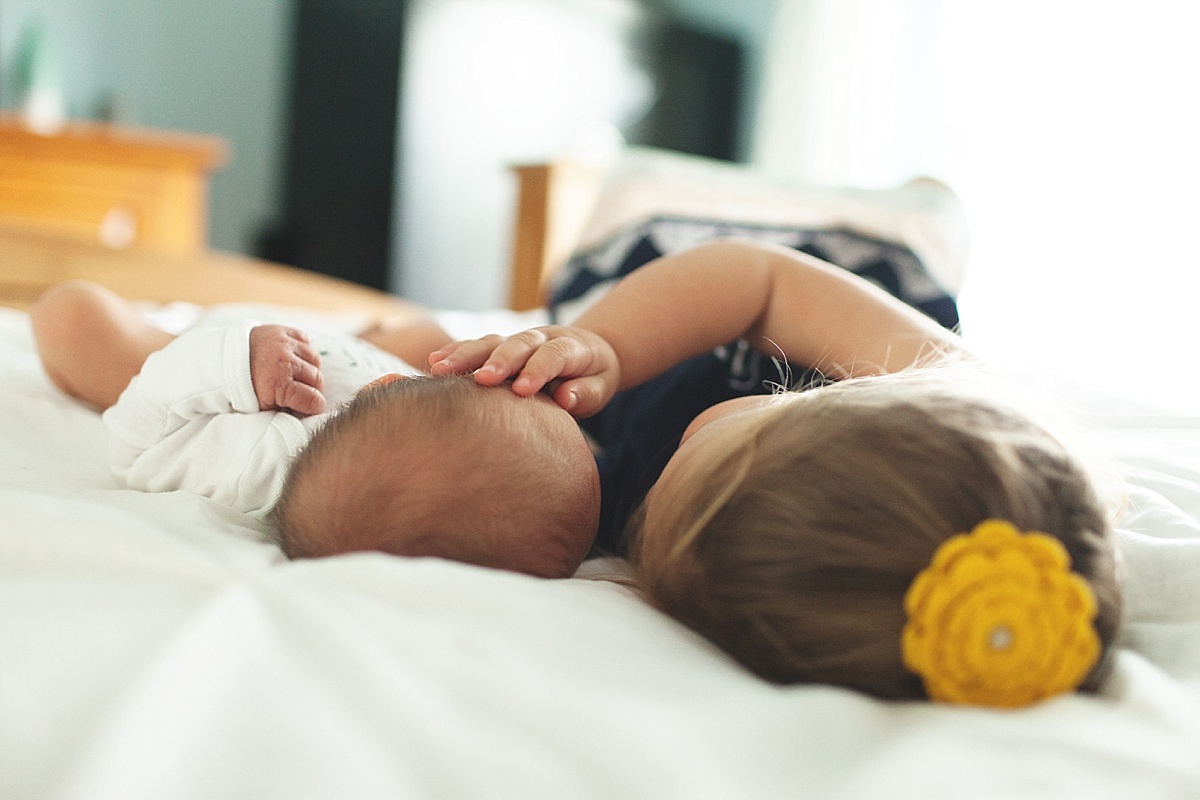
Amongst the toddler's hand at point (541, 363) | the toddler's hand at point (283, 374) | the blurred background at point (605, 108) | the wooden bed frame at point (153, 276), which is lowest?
the wooden bed frame at point (153, 276)

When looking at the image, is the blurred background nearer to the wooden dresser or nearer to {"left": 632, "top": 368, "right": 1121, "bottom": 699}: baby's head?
the wooden dresser

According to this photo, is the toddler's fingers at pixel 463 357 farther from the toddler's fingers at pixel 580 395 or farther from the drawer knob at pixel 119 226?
the drawer knob at pixel 119 226

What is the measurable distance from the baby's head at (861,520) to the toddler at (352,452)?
103 mm

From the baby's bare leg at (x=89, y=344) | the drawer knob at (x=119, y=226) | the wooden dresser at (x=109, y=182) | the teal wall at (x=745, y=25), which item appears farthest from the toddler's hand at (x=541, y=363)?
the teal wall at (x=745, y=25)

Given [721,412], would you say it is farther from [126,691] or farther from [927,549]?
[126,691]

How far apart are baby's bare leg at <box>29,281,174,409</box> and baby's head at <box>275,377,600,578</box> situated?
40cm

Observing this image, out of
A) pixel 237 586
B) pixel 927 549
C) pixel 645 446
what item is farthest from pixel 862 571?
pixel 645 446

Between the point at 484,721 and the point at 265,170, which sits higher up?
the point at 265,170

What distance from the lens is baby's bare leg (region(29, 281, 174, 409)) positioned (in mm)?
854

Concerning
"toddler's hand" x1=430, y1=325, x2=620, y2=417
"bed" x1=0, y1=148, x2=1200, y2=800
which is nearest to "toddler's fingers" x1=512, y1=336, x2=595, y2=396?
"toddler's hand" x1=430, y1=325, x2=620, y2=417

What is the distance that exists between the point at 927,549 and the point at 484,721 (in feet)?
0.62

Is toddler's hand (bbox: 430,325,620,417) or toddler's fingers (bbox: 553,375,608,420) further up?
toddler's hand (bbox: 430,325,620,417)

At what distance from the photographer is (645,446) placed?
30.9 inches

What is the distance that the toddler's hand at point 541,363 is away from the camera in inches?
22.6
